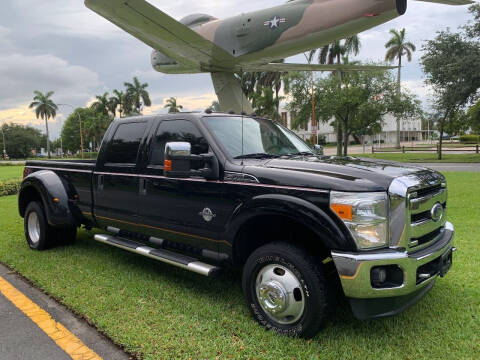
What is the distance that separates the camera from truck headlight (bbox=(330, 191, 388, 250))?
109 inches

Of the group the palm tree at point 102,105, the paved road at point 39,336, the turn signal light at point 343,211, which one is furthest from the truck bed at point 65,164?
the palm tree at point 102,105

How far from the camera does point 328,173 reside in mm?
3059

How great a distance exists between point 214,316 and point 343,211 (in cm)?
160

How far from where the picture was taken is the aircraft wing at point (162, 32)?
9.08m

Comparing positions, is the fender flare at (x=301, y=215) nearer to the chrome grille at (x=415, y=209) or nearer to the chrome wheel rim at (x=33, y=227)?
the chrome grille at (x=415, y=209)

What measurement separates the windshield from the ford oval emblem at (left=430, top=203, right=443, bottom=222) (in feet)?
5.04

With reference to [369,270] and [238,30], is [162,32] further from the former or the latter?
[369,270]

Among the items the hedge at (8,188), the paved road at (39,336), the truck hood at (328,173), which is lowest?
the paved road at (39,336)

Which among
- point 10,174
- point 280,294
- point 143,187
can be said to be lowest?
point 10,174

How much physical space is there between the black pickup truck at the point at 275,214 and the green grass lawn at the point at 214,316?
28 centimetres

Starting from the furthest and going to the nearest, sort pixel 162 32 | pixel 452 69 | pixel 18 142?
1. pixel 18 142
2. pixel 452 69
3. pixel 162 32

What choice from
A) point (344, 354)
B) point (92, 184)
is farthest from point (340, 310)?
point (92, 184)

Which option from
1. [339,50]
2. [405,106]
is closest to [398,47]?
[339,50]

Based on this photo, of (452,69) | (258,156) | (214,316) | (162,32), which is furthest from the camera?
(452,69)
